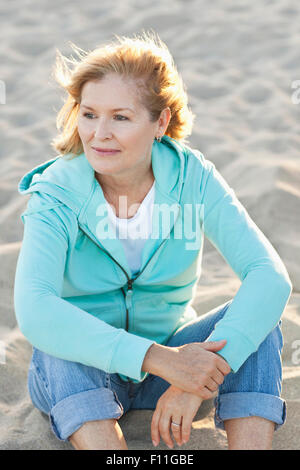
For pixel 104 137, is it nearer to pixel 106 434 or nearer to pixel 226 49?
pixel 106 434

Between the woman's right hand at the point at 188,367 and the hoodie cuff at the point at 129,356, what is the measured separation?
0.09ft

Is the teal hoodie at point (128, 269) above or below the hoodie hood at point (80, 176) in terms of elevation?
below

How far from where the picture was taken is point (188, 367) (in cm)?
150

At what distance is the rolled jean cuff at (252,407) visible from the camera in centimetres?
153

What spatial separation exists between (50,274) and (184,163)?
0.51 m

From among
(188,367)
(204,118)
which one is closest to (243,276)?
(188,367)

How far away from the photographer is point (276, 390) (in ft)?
5.18

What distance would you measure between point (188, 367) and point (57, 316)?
1.07ft

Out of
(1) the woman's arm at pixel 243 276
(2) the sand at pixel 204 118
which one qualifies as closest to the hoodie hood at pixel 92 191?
(1) the woman's arm at pixel 243 276

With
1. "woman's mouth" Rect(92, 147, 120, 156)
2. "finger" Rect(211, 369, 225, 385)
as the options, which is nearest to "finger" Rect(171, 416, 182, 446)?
"finger" Rect(211, 369, 225, 385)

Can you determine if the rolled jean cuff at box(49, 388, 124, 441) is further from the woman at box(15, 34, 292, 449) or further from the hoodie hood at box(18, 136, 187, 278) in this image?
the hoodie hood at box(18, 136, 187, 278)

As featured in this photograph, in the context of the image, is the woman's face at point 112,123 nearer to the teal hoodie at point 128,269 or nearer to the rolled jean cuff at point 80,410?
the teal hoodie at point 128,269
